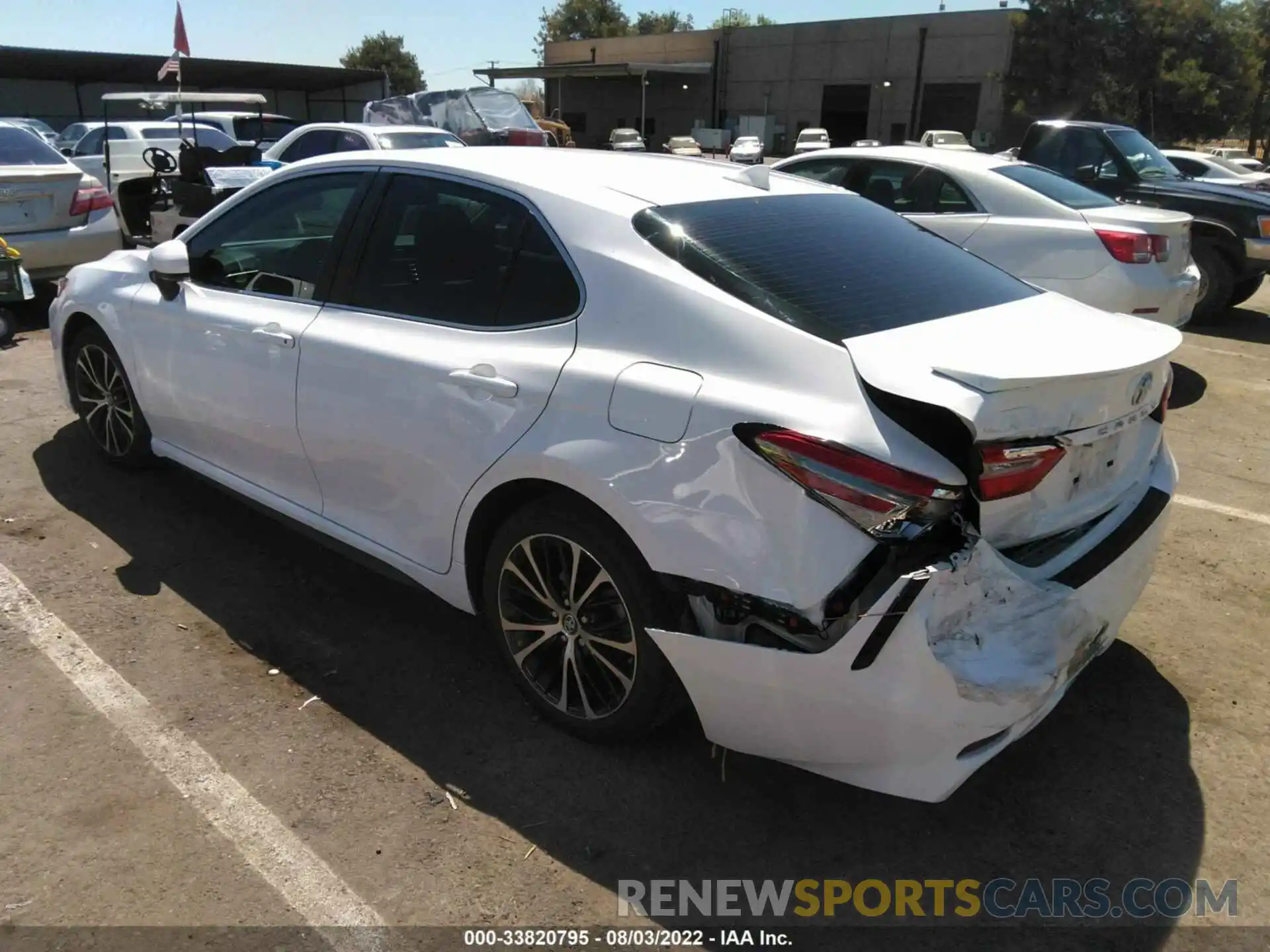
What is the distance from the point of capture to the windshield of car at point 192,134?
15.1 meters

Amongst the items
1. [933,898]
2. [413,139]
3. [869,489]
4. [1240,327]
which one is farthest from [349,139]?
[933,898]

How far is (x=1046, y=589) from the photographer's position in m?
2.45

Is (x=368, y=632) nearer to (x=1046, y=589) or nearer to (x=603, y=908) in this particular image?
(x=603, y=908)

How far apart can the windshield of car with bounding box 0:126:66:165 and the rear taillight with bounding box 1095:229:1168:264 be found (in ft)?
28.8

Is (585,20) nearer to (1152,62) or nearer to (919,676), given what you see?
(1152,62)

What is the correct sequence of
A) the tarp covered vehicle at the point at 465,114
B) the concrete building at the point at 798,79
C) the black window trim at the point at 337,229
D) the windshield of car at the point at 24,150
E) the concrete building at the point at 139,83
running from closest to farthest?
1. the black window trim at the point at 337,229
2. the windshield of car at the point at 24,150
3. the tarp covered vehicle at the point at 465,114
4. the concrete building at the point at 139,83
5. the concrete building at the point at 798,79

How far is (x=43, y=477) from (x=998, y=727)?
4.79 meters

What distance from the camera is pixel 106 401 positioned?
480cm

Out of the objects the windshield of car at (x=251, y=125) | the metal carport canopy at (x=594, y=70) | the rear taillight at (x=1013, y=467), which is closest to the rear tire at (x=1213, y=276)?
the rear taillight at (x=1013, y=467)

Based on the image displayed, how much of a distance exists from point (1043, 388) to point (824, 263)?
2.85 feet

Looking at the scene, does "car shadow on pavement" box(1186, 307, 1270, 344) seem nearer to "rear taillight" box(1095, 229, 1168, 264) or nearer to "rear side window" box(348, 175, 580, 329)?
"rear taillight" box(1095, 229, 1168, 264)

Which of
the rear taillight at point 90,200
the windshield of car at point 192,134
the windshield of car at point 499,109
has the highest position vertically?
the windshield of car at point 499,109

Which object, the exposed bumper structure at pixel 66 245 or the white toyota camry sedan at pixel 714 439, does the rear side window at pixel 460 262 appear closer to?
the white toyota camry sedan at pixel 714 439

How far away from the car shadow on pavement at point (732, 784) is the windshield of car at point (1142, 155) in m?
8.31
